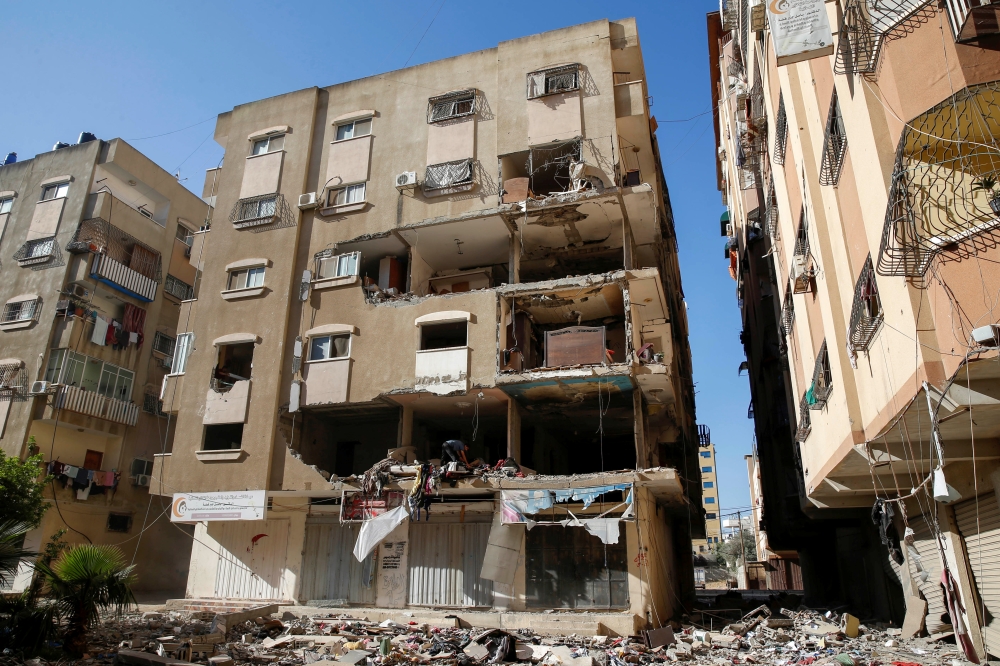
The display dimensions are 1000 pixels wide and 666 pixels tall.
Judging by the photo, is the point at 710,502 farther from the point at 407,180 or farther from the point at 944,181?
the point at 944,181

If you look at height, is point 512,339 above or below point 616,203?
below

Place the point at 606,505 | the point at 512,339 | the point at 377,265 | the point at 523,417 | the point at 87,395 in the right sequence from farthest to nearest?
the point at 87,395, the point at 377,265, the point at 523,417, the point at 512,339, the point at 606,505

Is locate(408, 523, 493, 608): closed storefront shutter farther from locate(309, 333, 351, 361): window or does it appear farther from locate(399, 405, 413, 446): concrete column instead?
locate(309, 333, 351, 361): window

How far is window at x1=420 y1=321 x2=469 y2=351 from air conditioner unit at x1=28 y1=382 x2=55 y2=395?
15.1 m

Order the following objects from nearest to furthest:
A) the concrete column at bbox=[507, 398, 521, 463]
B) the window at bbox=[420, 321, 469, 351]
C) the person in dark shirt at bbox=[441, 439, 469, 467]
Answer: the person in dark shirt at bbox=[441, 439, 469, 467]
the concrete column at bbox=[507, 398, 521, 463]
the window at bbox=[420, 321, 469, 351]

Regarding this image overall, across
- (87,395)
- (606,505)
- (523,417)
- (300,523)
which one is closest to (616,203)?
(523,417)

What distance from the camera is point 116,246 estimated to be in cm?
2861

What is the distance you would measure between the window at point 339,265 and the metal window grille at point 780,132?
13174mm

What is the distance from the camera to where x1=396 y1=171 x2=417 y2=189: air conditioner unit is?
872 inches

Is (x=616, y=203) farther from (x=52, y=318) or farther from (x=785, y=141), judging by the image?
(x=52, y=318)

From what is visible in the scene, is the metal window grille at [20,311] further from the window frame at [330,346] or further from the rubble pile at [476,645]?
the rubble pile at [476,645]

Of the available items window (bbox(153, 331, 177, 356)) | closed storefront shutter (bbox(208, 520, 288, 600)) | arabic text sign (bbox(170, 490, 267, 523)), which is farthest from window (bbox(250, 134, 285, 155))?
closed storefront shutter (bbox(208, 520, 288, 600))

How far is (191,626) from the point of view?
15805mm

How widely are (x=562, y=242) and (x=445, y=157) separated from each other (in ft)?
16.6
